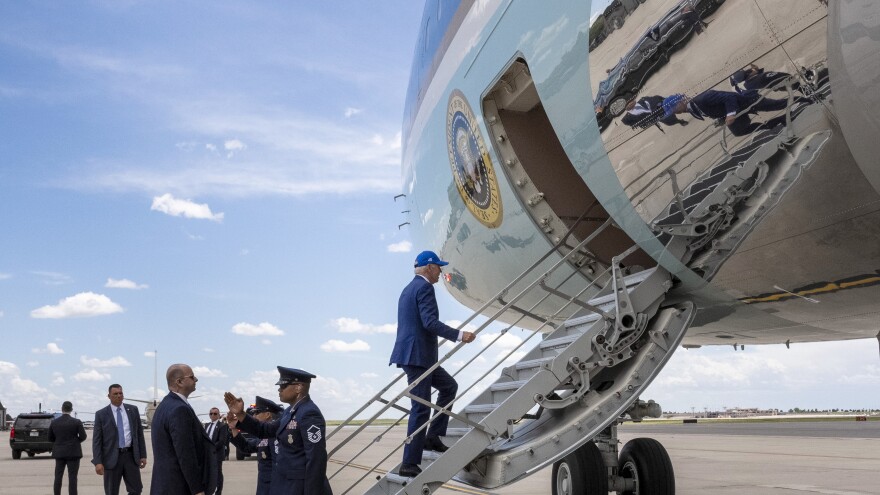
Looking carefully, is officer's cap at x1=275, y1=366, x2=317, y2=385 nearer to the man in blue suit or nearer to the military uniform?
the military uniform

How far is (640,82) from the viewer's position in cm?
459

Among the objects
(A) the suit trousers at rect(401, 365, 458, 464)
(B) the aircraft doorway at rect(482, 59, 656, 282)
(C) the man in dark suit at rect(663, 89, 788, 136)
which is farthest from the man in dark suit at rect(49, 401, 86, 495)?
(C) the man in dark suit at rect(663, 89, 788, 136)

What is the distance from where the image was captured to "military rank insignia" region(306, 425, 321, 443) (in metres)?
5.18

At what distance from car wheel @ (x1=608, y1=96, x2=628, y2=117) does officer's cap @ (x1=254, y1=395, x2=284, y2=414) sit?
361cm

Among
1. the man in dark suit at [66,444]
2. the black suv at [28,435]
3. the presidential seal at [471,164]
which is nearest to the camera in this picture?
the presidential seal at [471,164]

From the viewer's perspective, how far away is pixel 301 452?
17.5 ft

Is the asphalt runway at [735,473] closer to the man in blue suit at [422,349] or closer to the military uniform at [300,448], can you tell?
the man in blue suit at [422,349]

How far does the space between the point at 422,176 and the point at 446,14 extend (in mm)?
1567

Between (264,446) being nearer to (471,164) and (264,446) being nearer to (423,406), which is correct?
(423,406)

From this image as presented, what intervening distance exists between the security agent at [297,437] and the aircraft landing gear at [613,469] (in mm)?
2480

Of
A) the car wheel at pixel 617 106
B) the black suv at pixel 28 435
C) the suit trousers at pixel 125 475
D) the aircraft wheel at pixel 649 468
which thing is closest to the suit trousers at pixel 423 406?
the aircraft wheel at pixel 649 468

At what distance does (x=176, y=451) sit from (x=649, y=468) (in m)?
3.87

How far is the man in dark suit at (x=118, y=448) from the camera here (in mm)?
8445

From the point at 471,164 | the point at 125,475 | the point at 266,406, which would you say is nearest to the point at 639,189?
the point at 471,164
